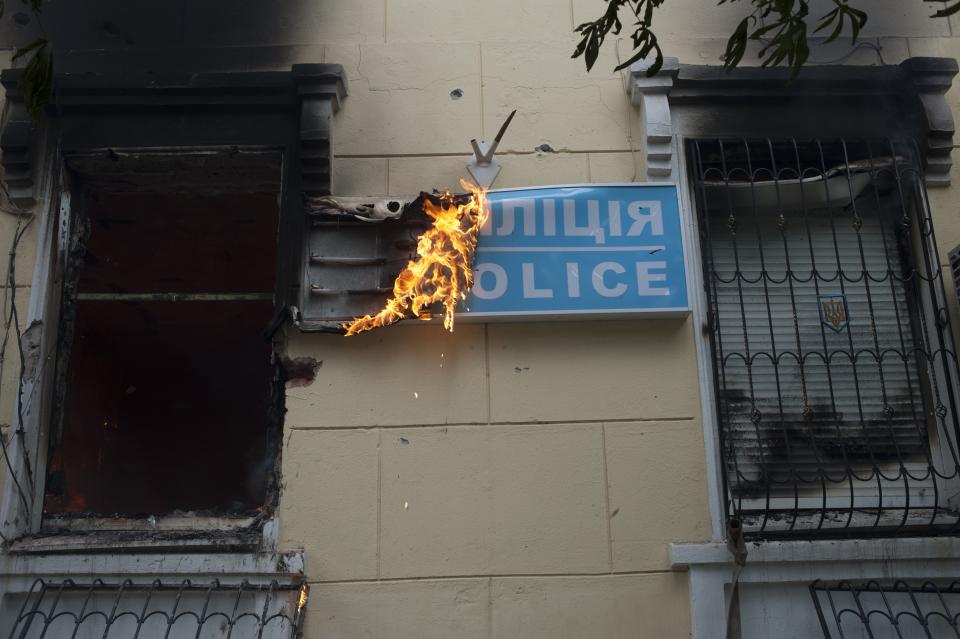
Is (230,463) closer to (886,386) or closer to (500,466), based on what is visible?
(500,466)

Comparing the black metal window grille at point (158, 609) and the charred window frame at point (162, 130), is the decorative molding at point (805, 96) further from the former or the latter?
the black metal window grille at point (158, 609)

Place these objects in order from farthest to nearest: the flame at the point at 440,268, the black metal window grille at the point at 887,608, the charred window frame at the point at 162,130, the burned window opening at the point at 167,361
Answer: the burned window opening at the point at 167,361 < the charred window frame at the point at 162,130 < the flame at the point at 440,268 < the black metal window grille at the point at 887,608

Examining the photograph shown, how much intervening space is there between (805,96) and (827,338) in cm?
127

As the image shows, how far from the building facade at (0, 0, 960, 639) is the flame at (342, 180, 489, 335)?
0.13 meters

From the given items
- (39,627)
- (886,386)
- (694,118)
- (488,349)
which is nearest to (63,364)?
(39,627)

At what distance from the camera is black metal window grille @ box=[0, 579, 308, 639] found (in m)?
3.62

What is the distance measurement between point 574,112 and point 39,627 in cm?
351

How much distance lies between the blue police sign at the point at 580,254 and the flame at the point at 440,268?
6 cm

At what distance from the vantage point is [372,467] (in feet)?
12.5

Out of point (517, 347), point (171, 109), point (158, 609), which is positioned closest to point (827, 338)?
point (517, 347)

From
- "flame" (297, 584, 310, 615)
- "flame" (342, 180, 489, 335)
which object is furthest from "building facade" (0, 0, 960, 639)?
"flame" (342, 180, 489, 335)

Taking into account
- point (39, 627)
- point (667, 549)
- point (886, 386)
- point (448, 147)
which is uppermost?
point (448, 147)

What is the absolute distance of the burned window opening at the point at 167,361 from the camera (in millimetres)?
4297

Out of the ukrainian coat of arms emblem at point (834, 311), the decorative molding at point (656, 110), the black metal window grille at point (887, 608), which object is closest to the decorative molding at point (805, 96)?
the decorative molding at point (656, 110)
